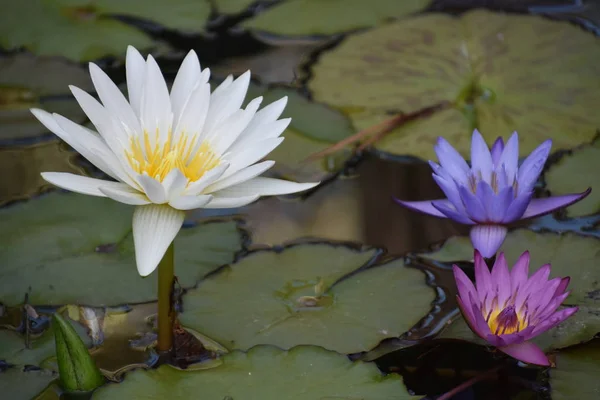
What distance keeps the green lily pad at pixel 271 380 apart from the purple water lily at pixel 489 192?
410 mm

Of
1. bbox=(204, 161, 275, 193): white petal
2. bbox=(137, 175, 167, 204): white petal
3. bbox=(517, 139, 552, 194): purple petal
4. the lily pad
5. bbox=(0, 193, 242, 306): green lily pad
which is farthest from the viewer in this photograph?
the lily pad

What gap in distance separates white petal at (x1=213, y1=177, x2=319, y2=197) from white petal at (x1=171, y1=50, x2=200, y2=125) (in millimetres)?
219

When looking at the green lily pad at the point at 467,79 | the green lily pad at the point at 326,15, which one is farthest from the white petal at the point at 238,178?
the green lily pad at the point at 326,15

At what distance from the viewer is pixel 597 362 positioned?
161 cm

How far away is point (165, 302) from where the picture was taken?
160cm

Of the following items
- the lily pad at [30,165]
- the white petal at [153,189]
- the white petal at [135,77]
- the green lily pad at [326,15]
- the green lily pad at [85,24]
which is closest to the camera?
the white petal at [153,189]

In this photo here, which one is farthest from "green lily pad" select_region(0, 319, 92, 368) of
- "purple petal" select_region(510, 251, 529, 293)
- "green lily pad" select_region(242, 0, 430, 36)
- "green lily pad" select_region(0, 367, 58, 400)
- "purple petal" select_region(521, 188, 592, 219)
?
"green lily pad" select_region(242, 0, 430, 36)

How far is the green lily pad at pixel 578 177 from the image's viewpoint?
6.88 feet

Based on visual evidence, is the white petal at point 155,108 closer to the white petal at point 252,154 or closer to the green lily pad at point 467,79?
the white petal at point 252,154

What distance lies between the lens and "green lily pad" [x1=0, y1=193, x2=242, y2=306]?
181 centimetres

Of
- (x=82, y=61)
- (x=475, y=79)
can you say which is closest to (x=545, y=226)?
(x=475, y=79)

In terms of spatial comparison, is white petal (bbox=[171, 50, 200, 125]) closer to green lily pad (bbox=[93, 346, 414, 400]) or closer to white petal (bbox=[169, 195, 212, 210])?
white petal (bbox=[169, 195, 212, 210])

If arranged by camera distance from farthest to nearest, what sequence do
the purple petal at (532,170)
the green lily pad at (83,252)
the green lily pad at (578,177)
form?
the green lily pad at (578,177) < the green lily pad at (83,252) < the purple petal at (532,170)

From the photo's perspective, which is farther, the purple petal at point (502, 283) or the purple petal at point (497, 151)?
the purple petal at point (497, 151)
